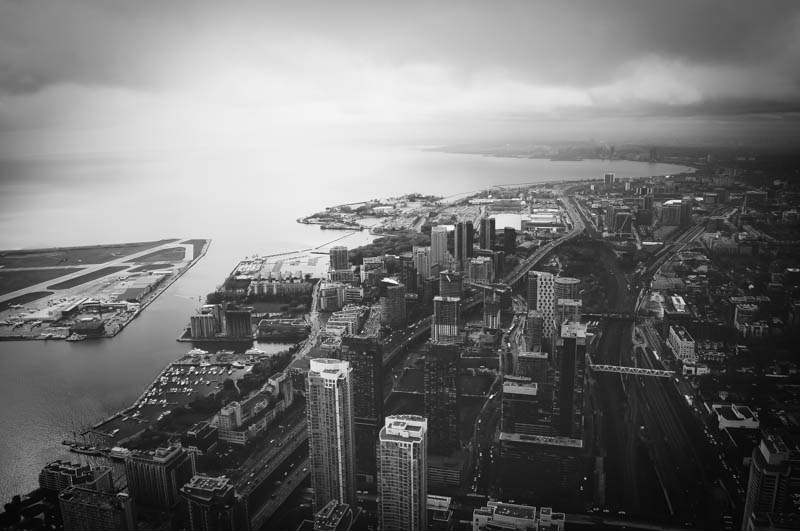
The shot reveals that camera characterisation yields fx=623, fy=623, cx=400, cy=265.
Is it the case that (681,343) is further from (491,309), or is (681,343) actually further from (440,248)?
(440,248)

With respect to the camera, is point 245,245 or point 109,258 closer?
point 109,258

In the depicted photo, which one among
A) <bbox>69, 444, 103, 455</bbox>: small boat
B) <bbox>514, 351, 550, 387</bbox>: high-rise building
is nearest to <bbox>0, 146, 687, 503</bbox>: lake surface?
<bbox>69, 444, 103, 455</bbox>: small boat

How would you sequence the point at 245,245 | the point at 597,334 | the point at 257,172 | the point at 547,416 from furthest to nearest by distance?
the point at 257,172
the point at 245,245
the point at 597,334
the point at 547,416

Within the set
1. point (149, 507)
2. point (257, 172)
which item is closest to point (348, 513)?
point (149, 507)

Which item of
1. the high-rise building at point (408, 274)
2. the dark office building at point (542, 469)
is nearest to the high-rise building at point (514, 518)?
the dark office building at point (542, 469)

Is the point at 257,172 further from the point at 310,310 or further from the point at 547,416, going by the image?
the point at 547,416

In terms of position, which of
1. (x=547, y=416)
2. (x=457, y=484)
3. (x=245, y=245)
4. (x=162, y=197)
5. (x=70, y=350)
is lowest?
(x=457, y=484)

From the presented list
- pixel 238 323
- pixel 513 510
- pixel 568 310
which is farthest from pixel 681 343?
pixel 238 323
